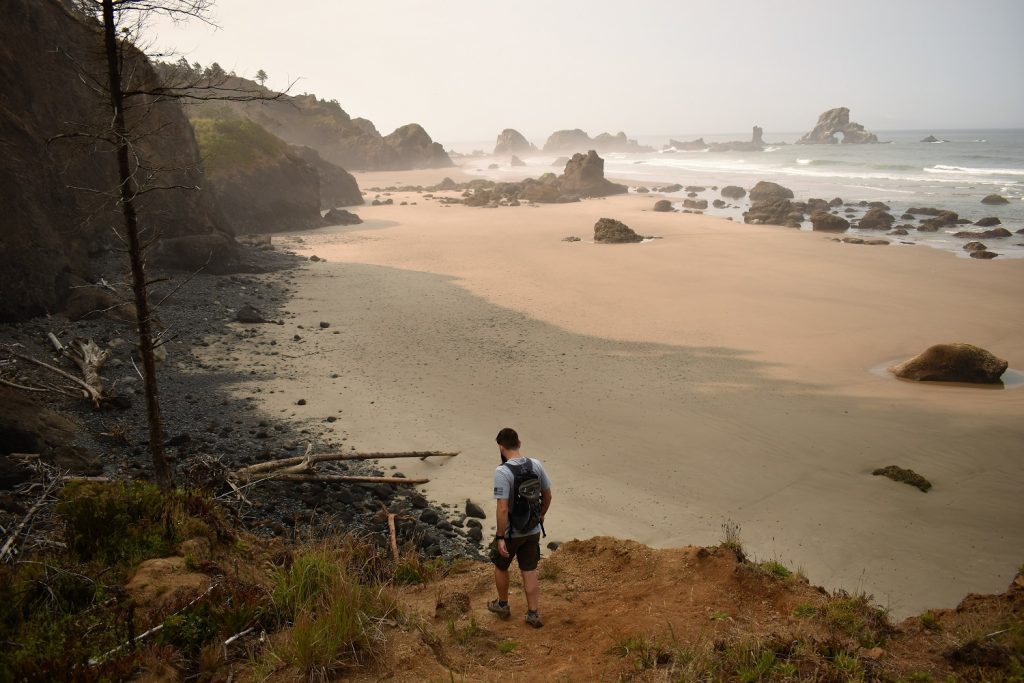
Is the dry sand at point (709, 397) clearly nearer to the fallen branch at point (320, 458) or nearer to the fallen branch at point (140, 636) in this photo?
the fallen branch at point (320, 458)

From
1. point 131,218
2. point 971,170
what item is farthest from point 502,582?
point 971,170

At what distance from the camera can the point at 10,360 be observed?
10547 mm

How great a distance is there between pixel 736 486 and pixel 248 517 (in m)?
7.99

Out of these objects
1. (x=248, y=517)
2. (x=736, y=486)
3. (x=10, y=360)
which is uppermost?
(x=10, y=360)

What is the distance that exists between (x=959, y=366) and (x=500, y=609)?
1463 centimetres

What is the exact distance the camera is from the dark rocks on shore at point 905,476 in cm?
1052

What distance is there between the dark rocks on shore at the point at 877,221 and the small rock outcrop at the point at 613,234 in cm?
1601

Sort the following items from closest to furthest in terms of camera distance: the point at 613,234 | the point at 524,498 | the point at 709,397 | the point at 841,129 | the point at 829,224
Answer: the point at 524,498 → the point at 709,397 → the point at 613,234 → the point at 829,224 → the point at 841,129

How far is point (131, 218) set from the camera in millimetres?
6367

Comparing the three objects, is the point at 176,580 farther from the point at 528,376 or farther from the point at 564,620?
the point at 528,376

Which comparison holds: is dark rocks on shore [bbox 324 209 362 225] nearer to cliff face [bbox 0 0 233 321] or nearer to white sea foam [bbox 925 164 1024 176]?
cliff face [bbox 0 0 233 321]

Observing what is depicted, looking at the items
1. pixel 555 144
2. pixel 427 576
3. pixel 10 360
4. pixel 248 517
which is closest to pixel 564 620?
pixel 427 576

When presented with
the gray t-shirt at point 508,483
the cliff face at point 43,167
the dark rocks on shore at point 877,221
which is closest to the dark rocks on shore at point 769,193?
the dark rocks on shore at point 877,221

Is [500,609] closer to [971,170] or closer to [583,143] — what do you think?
[971,170]
